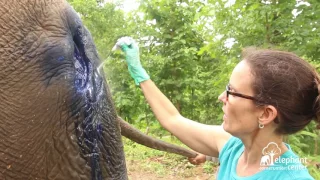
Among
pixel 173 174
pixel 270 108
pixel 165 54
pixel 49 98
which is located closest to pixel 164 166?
pixel 173 174

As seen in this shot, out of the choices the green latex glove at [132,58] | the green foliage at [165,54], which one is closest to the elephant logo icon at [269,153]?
the green latex glove at [132,58]

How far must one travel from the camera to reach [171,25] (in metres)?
12.3

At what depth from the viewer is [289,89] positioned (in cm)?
184

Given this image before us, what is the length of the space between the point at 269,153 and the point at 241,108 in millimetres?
244

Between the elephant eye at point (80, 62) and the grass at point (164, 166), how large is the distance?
6.53 meters

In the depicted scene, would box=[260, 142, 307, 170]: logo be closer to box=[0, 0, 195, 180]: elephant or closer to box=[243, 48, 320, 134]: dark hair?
box=[243, 48, 320, 134]: dark hair

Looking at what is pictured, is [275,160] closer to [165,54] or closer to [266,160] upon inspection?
[266,160]

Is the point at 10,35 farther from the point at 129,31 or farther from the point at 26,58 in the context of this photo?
the point at 129,31

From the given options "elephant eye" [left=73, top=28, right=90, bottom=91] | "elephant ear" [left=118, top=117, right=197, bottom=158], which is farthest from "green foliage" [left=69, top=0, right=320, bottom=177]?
"elephant eye" [left=73, top=28, right=90, bottom=91]

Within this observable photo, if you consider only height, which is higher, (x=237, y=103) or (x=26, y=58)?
(x=26, y=58)

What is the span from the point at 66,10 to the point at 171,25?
1068 centimetres

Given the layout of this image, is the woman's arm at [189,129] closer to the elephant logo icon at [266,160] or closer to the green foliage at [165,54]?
the elephant logo icon at [266,160]

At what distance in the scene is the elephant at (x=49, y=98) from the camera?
1538 millimetres

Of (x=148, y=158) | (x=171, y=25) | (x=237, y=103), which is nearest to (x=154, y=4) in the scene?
(x=171, y=25)
